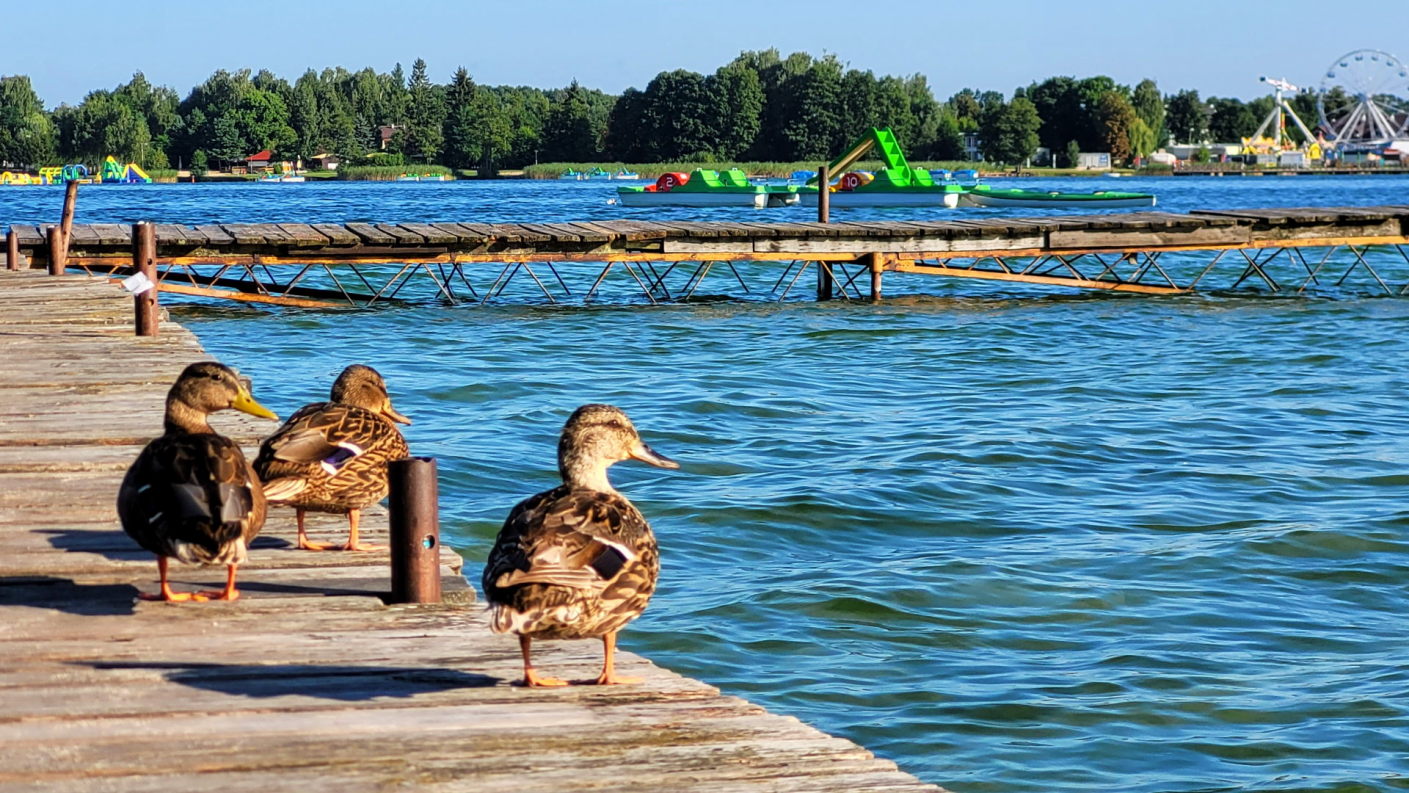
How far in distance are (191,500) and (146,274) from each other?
908 cm

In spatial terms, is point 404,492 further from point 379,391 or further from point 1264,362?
point 1264,362

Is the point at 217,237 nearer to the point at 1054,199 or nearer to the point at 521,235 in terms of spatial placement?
the point at 521,235

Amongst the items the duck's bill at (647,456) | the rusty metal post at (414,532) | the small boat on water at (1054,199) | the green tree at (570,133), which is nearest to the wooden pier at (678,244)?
the rusty metal post at (414,532)

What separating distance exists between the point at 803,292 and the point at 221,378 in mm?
27010

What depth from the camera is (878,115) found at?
177125 millimetres

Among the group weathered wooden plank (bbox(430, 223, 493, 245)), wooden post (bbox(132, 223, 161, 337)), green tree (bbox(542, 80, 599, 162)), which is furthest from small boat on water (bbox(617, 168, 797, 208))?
green tree (bbox(542, 80, 599, 162))

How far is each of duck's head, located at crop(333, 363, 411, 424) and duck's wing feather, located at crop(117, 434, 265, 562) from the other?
1965 millimetres

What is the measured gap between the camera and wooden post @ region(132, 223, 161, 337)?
12.3m

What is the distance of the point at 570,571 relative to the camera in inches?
178

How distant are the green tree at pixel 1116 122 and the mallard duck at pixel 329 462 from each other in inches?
7418

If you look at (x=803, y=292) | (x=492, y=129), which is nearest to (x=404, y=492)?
(x=803, y=292)

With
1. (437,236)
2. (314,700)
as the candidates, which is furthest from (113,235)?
(314,700)

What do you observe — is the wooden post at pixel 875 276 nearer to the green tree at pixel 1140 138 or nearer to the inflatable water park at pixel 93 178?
the inflatable water park at pixel 93 178

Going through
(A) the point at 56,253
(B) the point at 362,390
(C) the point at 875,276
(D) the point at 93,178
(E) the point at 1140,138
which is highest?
(E) the point at 1140,138
